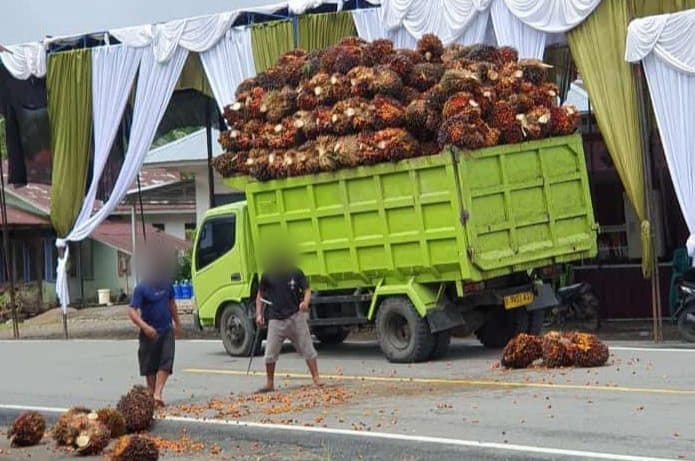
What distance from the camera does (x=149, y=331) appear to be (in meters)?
13.1

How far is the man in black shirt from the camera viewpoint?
1420 cm

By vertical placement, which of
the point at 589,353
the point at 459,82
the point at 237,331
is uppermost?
the point at 459,82

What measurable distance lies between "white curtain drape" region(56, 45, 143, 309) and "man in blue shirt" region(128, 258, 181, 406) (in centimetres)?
1191

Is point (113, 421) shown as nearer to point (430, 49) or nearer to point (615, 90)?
point (430, 49)

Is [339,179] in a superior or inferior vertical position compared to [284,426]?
superior

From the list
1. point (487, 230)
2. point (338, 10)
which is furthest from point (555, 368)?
point (338, 10)

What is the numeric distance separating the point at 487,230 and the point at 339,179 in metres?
2.36

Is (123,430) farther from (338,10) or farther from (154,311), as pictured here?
(338,10)

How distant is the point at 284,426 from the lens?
1141 cm

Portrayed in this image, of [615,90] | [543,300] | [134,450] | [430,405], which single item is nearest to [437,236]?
[543,300]

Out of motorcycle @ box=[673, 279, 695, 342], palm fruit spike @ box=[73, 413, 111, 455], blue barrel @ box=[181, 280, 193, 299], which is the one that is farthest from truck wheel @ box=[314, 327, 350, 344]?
blue barrel @ box=[181, 280, 193, 299]

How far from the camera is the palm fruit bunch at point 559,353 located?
1465cm

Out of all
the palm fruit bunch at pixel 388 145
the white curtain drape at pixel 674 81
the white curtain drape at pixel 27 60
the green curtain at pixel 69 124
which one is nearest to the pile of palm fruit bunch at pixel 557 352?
the palm fruit bunch at pixel 388 145

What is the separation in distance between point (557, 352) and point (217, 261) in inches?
270
